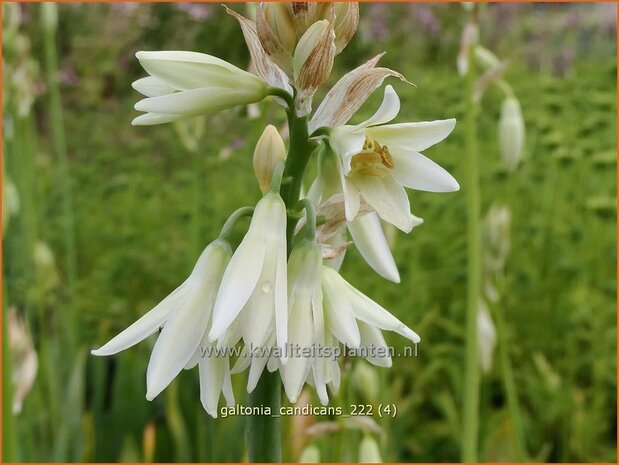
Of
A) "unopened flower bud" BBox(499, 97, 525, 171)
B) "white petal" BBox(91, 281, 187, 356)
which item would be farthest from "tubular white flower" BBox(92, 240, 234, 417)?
"unopened flower bud" BBox(499, 97, 525, 171)

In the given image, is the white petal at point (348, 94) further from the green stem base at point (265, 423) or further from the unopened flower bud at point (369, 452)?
the unopened flower bud at point (369, 452)

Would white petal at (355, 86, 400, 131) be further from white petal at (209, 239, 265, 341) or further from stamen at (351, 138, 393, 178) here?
white petal at (209, 239, 265, 341)

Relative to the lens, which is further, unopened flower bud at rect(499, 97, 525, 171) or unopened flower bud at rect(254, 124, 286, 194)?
unopened flower bud at rect(499, 97, 525, 171)

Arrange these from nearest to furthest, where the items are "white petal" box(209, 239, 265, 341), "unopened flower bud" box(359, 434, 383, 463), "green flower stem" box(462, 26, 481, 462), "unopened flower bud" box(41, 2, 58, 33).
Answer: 1. "white petal" box(209, 239, 265, 341)
2. "unopened flower bud" box(359, 434, 383, 463)
3. "green flower stem" box(462, 26, 481, 462)
4. "unopened flower bud" box(41, 2, 58, 33)

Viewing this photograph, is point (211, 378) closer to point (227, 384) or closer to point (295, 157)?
point (227, 384)

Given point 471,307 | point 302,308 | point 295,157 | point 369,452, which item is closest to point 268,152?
point 295,157

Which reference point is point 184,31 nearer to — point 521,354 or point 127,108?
point 127,108
